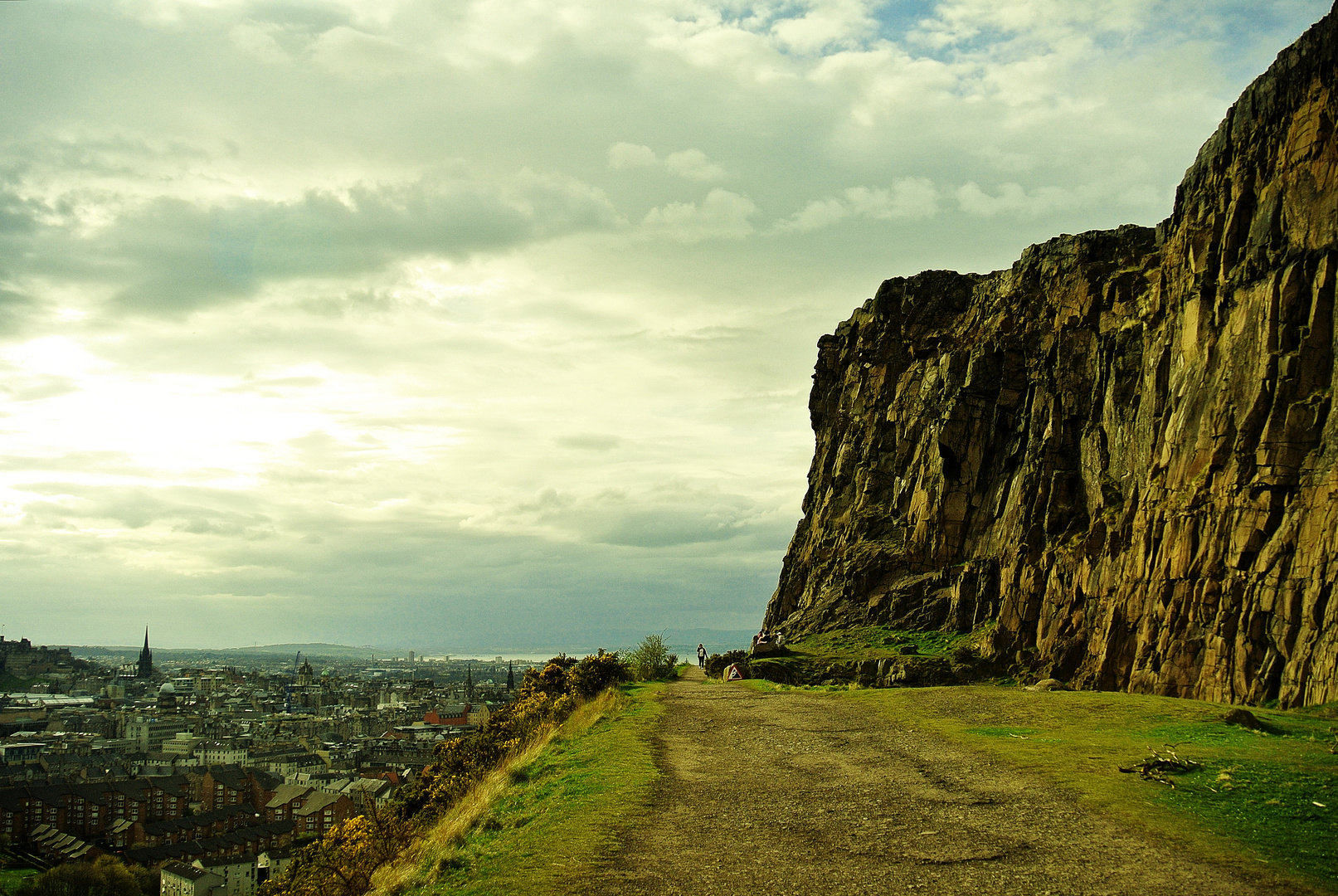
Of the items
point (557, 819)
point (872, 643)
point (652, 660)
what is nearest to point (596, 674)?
point (652, 660)

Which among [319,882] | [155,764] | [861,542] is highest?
[861,542]

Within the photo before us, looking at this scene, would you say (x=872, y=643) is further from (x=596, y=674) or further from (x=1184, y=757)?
(x=1184, y=757)

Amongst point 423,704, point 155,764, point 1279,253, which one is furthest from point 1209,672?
point 423,704

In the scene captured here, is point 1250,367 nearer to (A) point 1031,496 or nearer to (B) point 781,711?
(A) point 1031,496

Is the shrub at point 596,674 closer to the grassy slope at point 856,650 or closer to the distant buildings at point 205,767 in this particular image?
the grassy slope at point 856,650

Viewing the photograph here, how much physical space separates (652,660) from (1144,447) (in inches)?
912

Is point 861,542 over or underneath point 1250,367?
underneath

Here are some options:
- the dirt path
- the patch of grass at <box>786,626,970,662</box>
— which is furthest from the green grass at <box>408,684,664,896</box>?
the patch of grass at <box>786,626,970,662</box>

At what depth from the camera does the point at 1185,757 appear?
47.2ft

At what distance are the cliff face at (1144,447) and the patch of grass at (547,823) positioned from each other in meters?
17.0

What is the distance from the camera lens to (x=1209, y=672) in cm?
2669

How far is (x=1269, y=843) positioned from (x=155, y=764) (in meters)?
99.3

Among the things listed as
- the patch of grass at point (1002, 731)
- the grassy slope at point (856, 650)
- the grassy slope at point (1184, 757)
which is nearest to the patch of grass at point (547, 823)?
the grassy slope at point (1184, 757)

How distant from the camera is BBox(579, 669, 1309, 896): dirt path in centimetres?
949
